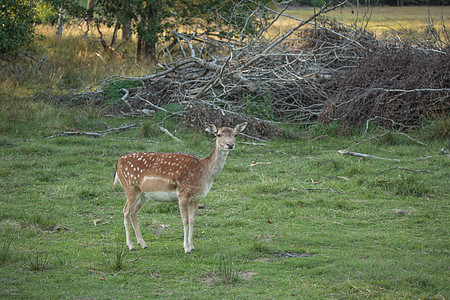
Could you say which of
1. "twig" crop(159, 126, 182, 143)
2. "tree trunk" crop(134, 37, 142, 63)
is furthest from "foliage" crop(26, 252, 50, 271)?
"tree trunk" crop(134, 37, 142, 63)

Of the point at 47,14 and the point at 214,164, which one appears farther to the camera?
the point at 47,14

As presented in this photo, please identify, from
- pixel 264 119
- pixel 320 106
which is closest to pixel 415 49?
pixel 320 106

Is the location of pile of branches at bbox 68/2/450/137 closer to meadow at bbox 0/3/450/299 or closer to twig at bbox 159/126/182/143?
meadow at bbox 0/3/450/299

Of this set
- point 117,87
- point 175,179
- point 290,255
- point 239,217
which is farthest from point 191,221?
point 117,87

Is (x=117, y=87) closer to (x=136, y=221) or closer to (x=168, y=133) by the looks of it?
(x=168, y=133)

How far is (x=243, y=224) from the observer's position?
7.28 m

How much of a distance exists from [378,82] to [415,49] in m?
1.49

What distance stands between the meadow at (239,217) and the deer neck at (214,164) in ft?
2.90

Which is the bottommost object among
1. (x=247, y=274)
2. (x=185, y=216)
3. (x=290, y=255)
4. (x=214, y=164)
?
(x=290, y=255)

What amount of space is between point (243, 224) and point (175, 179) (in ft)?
4.98

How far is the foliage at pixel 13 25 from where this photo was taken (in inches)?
545

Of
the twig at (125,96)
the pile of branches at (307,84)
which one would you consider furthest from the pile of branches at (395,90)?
the twig at (125,96)

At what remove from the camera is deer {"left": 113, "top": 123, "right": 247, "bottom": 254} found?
6172mm

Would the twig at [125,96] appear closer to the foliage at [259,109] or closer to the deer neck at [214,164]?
the foliage at [259,109]
